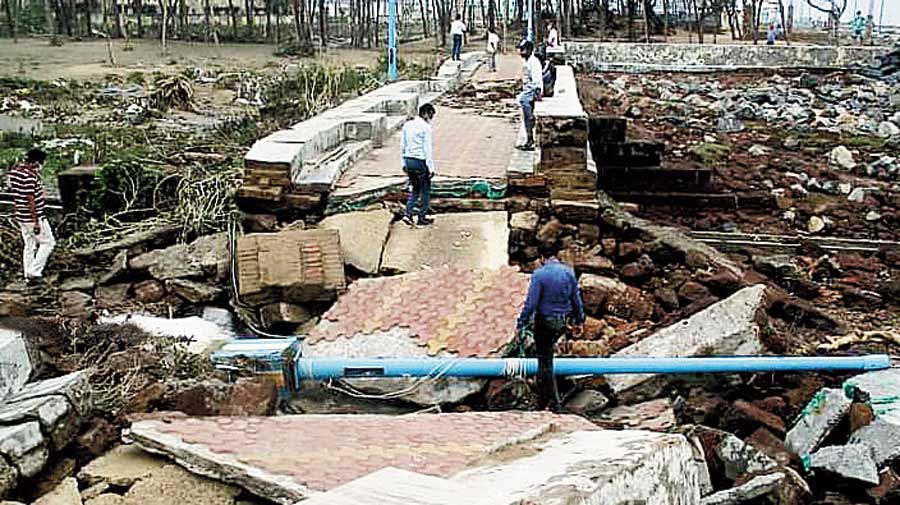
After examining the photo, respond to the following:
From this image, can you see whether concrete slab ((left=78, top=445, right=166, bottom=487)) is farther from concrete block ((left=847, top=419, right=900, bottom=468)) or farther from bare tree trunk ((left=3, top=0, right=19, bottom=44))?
bare tree trunk ((left=3, top=0, right=19, bottom=44))

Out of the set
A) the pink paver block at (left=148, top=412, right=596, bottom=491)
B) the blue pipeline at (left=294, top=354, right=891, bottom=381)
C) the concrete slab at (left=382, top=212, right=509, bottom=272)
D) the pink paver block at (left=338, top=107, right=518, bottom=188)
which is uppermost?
the pink paver block at (left=338, top=107, right=518, bottom=188)

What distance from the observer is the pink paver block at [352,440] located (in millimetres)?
4590

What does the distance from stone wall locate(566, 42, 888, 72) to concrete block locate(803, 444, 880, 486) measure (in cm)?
2908

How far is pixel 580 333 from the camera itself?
26.3 feet

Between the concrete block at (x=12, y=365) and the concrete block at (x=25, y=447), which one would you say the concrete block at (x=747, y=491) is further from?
the concrete block at (x=12, y=365)

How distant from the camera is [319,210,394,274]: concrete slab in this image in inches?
341

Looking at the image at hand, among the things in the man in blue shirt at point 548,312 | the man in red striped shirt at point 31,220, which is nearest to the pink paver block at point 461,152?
the man in red striped shirt at point 31,220

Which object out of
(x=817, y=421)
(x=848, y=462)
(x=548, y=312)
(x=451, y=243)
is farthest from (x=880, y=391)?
(x=451, y=243)

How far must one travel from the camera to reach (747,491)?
5.17 metres

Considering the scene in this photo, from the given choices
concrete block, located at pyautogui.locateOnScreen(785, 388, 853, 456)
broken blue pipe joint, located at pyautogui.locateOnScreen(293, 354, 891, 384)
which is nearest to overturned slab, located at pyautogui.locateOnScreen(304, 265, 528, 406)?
broken blue pipe joint, located at pyautogui.locateOnScreen(293, 354, 891, 384)

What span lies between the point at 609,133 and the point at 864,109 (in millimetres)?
12083

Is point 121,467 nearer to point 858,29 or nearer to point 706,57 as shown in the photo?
point 706,57

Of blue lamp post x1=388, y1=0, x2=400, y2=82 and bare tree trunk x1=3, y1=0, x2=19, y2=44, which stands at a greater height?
bare tree trunk x1=3, y1=0, x2=19, y2=44

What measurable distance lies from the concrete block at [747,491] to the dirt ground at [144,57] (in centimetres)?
2445
